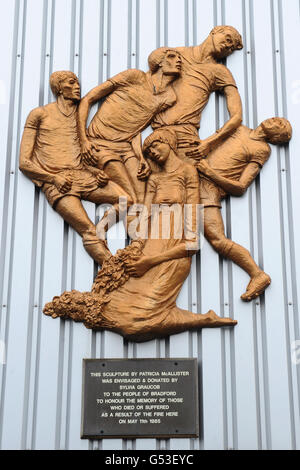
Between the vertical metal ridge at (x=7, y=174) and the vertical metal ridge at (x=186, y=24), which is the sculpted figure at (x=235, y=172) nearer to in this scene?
the vertical metal ridge at (x=186, y=24)

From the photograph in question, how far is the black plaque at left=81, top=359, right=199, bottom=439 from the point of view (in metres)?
7.14

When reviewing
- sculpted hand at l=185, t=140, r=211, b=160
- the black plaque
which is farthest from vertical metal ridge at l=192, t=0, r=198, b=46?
the black plaque

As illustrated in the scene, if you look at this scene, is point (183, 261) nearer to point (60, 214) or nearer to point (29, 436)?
point (60, 214)

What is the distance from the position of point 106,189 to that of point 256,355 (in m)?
2.25

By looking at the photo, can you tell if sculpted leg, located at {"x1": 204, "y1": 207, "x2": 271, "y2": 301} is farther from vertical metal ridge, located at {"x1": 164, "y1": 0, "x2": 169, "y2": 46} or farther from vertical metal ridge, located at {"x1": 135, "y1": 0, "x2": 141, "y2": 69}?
vertical metal ridge, located at {"x1": 164, "y1": 0, "x2": 169, "y2": 46}

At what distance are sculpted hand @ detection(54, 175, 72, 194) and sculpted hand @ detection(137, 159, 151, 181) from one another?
0.72 meters

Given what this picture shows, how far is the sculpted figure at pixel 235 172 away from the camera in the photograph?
7.68m

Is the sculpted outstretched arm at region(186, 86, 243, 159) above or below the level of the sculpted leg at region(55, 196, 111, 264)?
above

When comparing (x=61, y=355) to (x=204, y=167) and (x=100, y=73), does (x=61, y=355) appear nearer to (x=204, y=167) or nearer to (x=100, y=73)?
(x=204, y=167)

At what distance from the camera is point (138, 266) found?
7512mm

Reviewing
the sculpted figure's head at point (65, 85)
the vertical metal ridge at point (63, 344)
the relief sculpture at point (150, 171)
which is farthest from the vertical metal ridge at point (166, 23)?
the vertical metal ridge at point (63, 344)

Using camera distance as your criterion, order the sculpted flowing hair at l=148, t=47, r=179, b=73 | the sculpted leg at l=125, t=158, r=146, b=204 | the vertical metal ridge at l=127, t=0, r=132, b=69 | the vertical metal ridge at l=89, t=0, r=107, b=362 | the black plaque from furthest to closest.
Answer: the vertical metal ridge at l=127, t=0, r=132, b=69
the sculpted flowing hair at l=148, t=47, r=179, b=73
the sculpted leg at l=125, t=158, r=146, b=204
the vertical metal ridge at l=89, t=0, r=107, b=362
the black plaque

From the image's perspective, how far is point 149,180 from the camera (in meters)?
7.97
